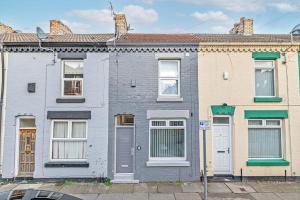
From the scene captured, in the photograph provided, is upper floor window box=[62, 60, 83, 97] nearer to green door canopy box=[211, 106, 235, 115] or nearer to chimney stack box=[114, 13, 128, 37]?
chimney stack box=[114, 13, 128, 37]

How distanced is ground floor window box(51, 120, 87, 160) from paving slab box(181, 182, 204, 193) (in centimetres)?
428

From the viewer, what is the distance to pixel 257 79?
38.5ft

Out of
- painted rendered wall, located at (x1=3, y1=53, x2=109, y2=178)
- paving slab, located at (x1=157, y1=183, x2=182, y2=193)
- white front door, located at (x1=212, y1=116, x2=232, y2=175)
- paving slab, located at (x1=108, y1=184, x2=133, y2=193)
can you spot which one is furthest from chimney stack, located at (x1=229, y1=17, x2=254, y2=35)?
paving slab, located at (x1=108, y1=184, x2=133, y2=193)

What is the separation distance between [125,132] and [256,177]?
19.0ft

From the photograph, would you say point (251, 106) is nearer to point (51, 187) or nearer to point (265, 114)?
point (265, 114)

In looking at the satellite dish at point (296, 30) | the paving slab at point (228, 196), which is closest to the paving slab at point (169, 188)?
the paving slab at point (228, 196)

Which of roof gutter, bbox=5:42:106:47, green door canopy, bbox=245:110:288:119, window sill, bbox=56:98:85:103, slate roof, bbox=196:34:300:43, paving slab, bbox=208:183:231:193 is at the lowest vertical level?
paving slab, bbox=208:183:231:193

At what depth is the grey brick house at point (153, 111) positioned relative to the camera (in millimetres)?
11086

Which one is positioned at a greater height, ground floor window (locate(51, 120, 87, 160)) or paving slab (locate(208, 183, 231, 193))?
ground floor window (locate(51, 120, 87, 160))

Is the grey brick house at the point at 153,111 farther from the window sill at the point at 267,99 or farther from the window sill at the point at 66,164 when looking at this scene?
the window sill at the point at 267,99

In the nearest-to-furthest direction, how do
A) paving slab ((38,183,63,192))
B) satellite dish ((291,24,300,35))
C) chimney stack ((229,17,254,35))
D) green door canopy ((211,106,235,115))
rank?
paving slab ((38,183,63,192)), green door canopy ((211,106,235,115)), satellite dish ((291,24,300,35)), chimney stack ((229,17,254,35))

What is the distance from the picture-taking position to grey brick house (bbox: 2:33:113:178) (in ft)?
36.3

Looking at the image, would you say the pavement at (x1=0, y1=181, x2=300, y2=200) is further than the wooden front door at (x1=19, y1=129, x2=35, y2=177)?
No

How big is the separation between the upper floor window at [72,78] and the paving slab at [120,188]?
417 centimetres
